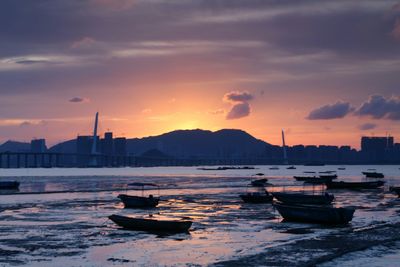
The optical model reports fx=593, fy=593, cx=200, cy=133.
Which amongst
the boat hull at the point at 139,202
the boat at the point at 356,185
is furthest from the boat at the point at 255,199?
the boat at the point at 356,185

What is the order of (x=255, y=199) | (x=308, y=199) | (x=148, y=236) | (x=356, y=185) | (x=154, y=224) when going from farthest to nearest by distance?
(x=356, y=185) < (x=255, y=199) < (x=308, y=199) < (x=154, y=224) < (x=148, y=236)

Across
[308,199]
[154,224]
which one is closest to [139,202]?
[308,199]

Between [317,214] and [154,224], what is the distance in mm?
14084

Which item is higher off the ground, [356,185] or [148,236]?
[356,185]

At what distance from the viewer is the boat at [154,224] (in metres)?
42.2

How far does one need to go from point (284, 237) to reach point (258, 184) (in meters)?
81.2

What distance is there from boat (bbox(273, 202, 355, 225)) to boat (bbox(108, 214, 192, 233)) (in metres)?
11.2

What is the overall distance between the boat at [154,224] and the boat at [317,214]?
1119cm

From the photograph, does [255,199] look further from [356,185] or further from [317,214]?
[356,185]

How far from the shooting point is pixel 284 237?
40.1 meters

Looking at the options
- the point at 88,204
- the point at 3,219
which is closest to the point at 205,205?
the point at 88,204

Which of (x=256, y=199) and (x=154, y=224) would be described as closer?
(x=154, y=224)

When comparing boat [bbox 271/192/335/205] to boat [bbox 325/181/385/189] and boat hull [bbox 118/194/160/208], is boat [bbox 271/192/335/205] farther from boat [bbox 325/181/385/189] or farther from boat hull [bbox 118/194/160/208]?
boat [bbox 325/181/385/189]

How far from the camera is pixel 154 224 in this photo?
4294cm
